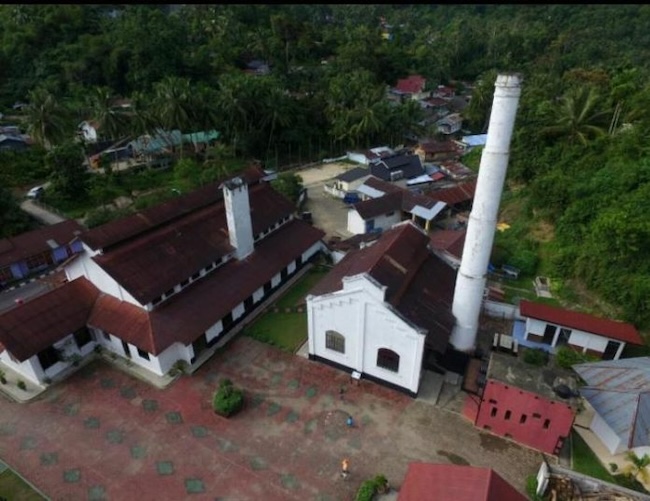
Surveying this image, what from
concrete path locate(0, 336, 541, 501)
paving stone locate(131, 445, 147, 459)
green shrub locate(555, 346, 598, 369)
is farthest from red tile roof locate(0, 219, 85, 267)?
green shrub locate(555, 346, 598, 369)

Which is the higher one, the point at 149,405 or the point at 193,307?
the point at 193,307

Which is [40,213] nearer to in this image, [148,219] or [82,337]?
[148,219]

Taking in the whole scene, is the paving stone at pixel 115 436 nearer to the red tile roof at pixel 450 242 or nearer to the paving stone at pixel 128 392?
the paving stone at pixel 128 392

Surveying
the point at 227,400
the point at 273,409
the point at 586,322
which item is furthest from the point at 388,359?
the point at 586,322

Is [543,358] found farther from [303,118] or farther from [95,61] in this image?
[95,61]

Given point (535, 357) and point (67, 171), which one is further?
point (67, 171)

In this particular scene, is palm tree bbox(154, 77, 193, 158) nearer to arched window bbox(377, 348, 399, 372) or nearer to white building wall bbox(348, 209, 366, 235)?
white building wall bbox(348, 209, 366, 235)

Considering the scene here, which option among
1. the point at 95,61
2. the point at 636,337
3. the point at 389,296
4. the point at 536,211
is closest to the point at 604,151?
the point at 536,211
